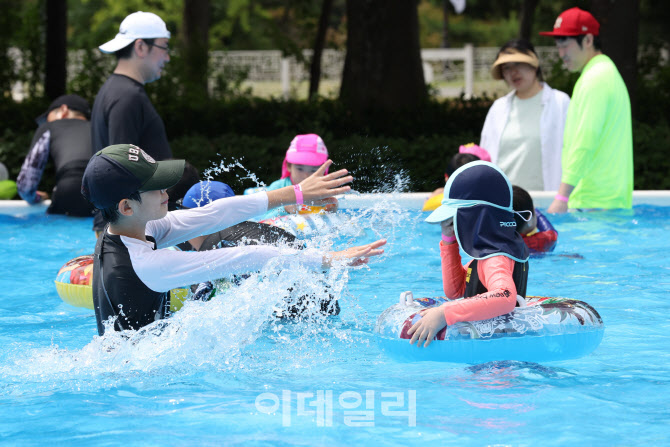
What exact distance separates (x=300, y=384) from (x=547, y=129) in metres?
4.64

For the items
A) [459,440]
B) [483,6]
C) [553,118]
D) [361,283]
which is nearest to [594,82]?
[553,118]

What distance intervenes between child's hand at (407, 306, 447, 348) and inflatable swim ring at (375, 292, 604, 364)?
0.15ft

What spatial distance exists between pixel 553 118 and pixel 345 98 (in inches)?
243

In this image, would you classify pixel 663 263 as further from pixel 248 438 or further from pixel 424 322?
pixel 248 438

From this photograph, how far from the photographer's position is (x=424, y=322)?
4438 millimetres

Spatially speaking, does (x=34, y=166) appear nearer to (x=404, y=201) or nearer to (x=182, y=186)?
(x=404, y=201)

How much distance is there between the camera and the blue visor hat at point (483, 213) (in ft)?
14.7

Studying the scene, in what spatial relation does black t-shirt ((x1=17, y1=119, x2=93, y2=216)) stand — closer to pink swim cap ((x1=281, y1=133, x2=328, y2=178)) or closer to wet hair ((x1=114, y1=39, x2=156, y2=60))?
wet hair ((x1=114, y1=39, x2=156, y2=60))

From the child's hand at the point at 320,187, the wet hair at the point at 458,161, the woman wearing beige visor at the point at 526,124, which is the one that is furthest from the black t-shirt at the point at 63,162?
the child's hand at the point at 320,187

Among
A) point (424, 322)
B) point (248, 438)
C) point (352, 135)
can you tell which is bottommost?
point (248, 438)

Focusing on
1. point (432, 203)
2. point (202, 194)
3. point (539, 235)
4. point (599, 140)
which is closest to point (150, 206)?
point (202, 194)

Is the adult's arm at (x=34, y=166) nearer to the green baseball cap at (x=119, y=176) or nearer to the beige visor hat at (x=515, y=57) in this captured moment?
the beige visor hat at (x=515, y=57)

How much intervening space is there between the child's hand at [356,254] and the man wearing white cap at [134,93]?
253 centimetres

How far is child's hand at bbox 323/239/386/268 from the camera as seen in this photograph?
4176 millimetres
